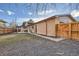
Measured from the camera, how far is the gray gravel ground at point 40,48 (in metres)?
1.62

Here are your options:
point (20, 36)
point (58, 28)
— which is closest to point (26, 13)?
point (20, 36)

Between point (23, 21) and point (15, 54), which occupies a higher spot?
point (23, 21)

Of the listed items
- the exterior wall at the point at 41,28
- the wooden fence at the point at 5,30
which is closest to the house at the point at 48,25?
the exterior wall at the point at 41,28

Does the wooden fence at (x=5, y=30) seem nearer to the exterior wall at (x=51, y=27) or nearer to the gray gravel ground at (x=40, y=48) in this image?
the gray gravel ground at (x=40, y=48)

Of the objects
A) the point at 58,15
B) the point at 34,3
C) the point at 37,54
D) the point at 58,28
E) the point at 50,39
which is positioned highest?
the point at 34,3

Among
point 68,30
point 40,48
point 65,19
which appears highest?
point 65,19

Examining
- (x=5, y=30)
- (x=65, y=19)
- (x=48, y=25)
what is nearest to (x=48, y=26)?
(x=48, y=25)

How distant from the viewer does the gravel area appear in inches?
64.0

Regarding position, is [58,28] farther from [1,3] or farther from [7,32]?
[1,3]

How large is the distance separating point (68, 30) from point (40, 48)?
12.8 inches

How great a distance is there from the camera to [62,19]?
64.9 inches

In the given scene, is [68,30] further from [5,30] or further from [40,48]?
[5,30]

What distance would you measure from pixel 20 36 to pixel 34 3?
35 centimetres

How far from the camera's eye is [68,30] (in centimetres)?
165
